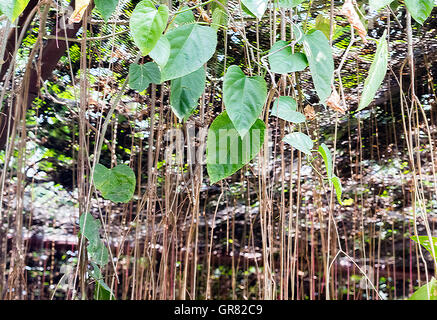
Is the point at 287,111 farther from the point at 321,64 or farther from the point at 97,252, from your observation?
the point at 97,252

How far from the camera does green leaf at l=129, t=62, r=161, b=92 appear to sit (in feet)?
2.56

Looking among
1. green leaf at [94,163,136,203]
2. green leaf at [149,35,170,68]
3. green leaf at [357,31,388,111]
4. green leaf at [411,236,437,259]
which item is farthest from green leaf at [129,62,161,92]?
green leaf at [411,236,437,259]

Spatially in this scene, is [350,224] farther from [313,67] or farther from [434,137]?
[313,67]

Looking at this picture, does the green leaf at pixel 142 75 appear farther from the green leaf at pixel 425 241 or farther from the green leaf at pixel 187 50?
the green leaf at pixel 425 241

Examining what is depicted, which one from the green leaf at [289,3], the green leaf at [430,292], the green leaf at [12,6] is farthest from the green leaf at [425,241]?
the green leaf at [12,6]

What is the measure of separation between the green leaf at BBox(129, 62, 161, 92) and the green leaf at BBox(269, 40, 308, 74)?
11.9 inches

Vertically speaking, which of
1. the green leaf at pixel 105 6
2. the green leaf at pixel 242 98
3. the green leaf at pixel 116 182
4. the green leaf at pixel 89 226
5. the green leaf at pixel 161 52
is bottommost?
the green leaf at pixel 89 226

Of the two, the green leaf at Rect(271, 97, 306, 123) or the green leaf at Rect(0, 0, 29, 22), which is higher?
the green leaf at Rect(0, 0, 29, 22)

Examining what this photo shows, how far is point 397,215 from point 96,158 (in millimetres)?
3064

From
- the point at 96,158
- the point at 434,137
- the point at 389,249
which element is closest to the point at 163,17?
the point at 96,158

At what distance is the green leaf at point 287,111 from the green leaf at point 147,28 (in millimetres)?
202

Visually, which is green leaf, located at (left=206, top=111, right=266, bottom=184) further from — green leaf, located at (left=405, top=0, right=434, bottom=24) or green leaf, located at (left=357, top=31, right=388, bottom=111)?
green leaf, located at (left=405, top=0, right=434, bottom=24)

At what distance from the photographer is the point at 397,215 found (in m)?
3.30

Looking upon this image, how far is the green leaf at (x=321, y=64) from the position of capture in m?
0.53
